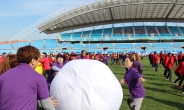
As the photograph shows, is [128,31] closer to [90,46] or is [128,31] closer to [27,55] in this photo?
[90,46]

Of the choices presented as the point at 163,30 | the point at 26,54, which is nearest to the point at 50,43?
the point at 163,30

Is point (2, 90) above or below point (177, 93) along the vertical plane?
above

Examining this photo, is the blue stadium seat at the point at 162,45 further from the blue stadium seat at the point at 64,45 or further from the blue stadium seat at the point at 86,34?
the blue stadium seat at the point at 64,45

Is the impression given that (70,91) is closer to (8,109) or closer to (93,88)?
(93,88)

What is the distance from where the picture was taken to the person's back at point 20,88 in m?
2.28

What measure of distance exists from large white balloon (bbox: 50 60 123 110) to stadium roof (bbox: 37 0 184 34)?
1642 inches

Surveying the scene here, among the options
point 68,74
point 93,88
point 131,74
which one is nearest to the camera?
point 93,88

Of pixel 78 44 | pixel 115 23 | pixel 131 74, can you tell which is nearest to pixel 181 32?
pixel 115 23

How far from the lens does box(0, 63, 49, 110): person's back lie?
2.28m

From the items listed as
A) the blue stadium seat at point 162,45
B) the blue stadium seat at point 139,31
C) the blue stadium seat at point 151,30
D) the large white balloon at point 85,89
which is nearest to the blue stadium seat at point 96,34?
the blue stadium seat at point 139,31

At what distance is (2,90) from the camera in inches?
91.7

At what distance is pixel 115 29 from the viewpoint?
6141 centimetres

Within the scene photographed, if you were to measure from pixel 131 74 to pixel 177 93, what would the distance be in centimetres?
560

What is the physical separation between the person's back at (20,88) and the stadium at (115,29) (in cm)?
4221
